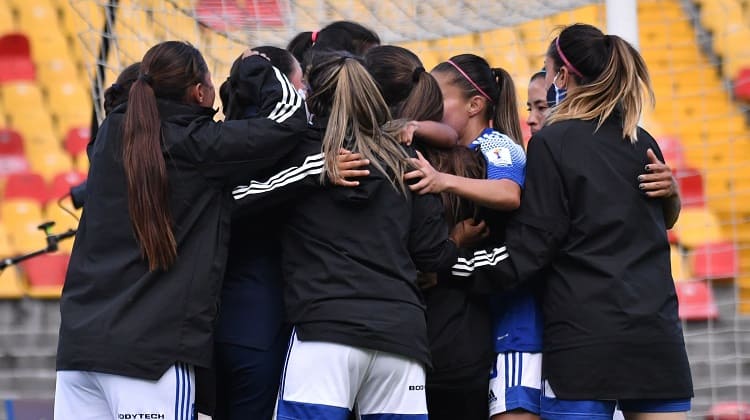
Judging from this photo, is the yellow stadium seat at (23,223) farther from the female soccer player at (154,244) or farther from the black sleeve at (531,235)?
the black sleeve at (531,235)

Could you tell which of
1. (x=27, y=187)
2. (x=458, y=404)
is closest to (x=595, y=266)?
(x=458, y=404)

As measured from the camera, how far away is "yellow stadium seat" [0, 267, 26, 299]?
6.32m

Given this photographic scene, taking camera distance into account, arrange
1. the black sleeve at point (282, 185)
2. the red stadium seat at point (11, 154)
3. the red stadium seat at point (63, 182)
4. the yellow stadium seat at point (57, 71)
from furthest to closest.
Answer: the yellow stadium seat at point (57, 71), the red stadium seat at point (11, 154), the red stadium seat at point (63, 182), the black sleeve at point (282, 185)

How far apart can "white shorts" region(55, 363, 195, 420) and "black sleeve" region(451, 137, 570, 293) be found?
0.72 m

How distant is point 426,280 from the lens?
9.04 ft

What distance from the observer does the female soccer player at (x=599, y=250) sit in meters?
2.56

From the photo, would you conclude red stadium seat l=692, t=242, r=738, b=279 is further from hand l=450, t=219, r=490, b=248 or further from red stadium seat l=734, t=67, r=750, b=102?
hand l=450, t=219, r=490, b=248

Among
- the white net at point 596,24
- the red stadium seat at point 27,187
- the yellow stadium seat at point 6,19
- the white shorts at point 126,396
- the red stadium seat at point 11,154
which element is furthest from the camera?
the yellow stadium seat at point 6,19

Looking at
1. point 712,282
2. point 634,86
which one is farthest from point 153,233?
point 712,282

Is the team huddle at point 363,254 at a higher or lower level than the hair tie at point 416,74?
lower

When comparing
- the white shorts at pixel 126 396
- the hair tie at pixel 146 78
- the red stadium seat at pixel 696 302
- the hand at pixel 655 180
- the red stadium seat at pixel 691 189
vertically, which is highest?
the hair tie at pixel 146 78

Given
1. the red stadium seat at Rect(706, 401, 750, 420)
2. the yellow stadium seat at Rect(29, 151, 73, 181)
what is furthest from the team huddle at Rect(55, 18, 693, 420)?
the yellow stadium seat at Rect(29, 151, 73, 181)

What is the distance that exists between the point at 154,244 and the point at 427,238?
64 cm

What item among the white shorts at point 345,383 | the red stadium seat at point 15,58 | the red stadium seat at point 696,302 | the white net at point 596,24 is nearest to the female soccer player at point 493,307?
the white shorts at point 345,383
